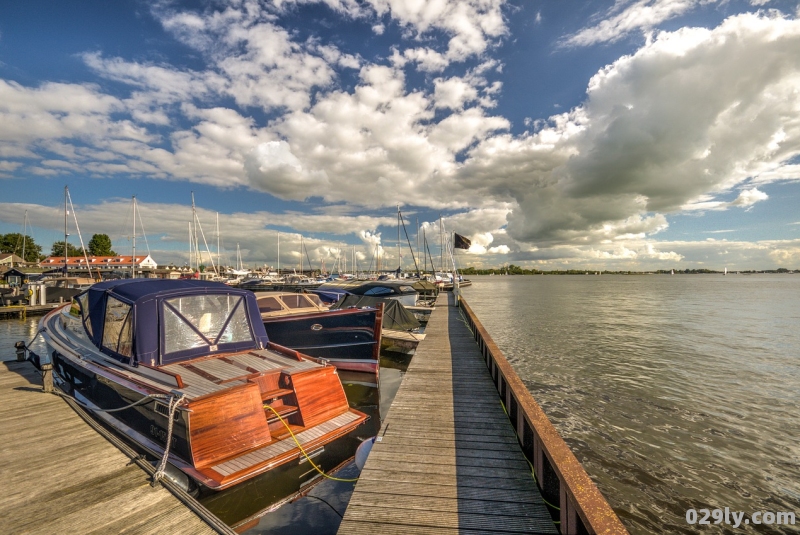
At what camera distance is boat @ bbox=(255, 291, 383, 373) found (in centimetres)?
1148

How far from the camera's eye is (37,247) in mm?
102562

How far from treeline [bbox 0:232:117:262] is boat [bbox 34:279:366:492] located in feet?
385

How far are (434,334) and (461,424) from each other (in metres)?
9.15

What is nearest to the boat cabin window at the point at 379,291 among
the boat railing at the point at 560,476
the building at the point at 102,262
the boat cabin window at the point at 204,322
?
the boat cabin window at the point at 204,322

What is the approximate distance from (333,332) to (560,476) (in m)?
9.01

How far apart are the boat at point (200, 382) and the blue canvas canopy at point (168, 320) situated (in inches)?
0.8

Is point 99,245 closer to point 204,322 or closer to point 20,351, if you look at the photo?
point 20,351

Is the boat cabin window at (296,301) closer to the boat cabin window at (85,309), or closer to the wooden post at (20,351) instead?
the boat cabin window at (85,309)

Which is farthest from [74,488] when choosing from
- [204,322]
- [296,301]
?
[296,301]

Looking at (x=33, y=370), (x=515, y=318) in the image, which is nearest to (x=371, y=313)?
(x=33, y=370)

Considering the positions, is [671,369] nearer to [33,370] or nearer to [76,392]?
[76,392]

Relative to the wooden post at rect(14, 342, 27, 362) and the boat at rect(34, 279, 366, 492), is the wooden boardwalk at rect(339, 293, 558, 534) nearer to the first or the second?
the boat at rect(34, 279, 366, 492)

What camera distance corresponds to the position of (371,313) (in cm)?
1147

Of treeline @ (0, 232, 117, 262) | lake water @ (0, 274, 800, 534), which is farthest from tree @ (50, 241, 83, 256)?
lake water @ (0, 274, 800, 534)
